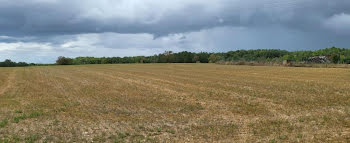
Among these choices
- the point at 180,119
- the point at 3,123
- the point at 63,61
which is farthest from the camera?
the point at 63,61

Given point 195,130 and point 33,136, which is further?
point 195,130

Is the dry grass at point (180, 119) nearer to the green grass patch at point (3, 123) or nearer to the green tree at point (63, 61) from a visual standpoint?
the green grass patch at point (3, 123)

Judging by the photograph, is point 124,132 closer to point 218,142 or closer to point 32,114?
point 218,142

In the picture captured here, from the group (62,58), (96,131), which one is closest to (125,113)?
(96,131)

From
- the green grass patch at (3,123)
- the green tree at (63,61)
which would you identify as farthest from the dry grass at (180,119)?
the green tree at (63,61)

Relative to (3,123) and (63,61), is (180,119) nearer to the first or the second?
(3,123)

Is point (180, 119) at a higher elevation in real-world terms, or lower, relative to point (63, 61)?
lower

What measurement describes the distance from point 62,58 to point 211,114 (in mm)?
132765

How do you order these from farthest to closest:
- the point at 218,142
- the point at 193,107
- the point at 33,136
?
1. the point at 193,107
2. the point at 33,136
3. the point at 218,142

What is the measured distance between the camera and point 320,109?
15133 mm

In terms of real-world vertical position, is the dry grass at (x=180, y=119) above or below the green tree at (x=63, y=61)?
below

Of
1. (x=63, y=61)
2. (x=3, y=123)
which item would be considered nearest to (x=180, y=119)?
(x=3, y=123)

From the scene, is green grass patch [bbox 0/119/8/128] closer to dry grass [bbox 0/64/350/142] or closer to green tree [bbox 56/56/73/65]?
dry grass [bbox 0/64/350/142]

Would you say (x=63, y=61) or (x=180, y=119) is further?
(x=63, y=61)
